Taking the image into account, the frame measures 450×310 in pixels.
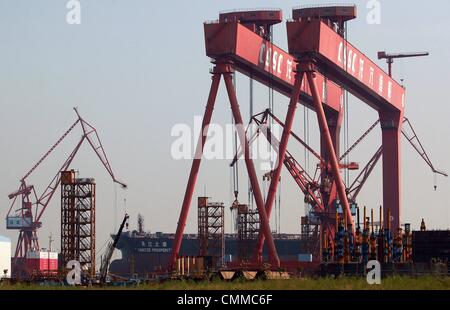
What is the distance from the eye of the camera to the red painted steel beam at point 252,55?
88.9 metres

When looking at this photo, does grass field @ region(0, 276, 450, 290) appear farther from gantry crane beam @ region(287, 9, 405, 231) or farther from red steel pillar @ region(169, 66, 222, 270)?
gantry crane beam @ region(287, 9, 405, 231)

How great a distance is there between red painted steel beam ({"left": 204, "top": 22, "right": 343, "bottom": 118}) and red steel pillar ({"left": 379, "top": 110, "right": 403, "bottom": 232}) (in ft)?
47.7

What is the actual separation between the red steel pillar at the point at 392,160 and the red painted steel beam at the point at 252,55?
14.5 m

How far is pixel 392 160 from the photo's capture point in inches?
4700

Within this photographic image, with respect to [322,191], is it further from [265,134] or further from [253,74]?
[253,74]

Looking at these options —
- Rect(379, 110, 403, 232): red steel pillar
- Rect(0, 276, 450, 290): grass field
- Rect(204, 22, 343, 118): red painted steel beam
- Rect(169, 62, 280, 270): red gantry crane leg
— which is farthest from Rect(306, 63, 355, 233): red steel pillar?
Rect(0, 276, 450, 290): grass field

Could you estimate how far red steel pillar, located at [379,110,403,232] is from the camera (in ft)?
387

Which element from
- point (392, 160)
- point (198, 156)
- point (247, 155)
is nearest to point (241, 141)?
point (247, 155)

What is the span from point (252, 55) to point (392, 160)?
32.1 m

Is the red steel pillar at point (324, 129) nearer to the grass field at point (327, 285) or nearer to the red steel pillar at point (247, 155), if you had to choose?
the red steel pillar at point (247, 155)

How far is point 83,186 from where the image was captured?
4183 inches

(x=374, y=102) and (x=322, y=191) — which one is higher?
(x=374, y=102)
